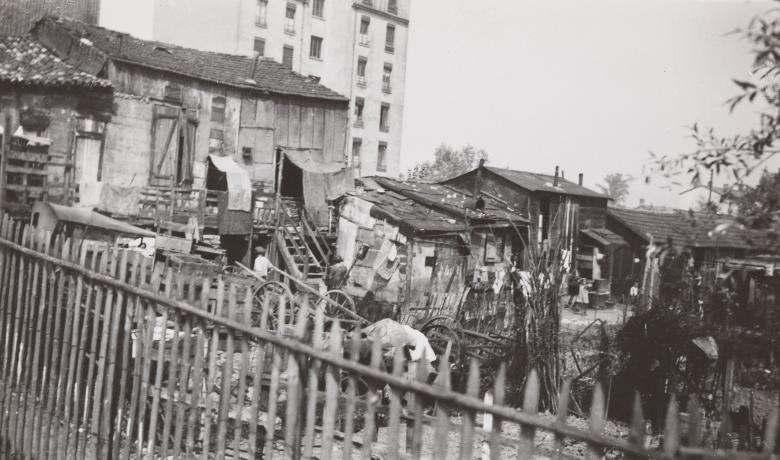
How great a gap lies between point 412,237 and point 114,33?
13.3 m

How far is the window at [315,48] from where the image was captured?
46906mm

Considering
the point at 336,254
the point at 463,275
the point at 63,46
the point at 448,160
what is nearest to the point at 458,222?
the point at 463,275

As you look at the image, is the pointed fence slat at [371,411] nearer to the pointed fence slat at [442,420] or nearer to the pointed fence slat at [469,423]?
the pointed fence slat at [442,420]

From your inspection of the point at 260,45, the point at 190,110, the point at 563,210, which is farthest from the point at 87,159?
the point at 260,45

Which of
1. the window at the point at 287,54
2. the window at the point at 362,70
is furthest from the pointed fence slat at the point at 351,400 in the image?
the window at the point at 362,70

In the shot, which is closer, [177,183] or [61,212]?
[61,212]

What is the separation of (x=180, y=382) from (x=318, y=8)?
4628 centimetres

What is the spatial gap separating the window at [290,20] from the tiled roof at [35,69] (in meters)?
23.9

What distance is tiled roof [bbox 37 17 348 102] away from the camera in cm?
2278

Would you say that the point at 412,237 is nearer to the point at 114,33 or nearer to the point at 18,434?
the point at 114,33

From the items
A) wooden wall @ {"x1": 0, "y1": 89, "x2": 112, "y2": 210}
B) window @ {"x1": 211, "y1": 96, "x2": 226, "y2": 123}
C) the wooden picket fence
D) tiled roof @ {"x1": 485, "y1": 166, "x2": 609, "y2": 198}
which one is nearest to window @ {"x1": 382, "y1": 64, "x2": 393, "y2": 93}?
tiled roof @ {"x1": 485, "y1": 166, "x2": 609, "y2": 198}

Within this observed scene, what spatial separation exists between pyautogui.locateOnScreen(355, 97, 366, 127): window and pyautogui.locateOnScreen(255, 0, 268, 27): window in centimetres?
826

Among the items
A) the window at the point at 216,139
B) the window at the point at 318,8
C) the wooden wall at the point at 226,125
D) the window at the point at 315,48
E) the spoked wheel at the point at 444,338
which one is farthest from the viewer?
the window at the point at 315,48

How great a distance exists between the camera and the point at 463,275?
88.9 ft
